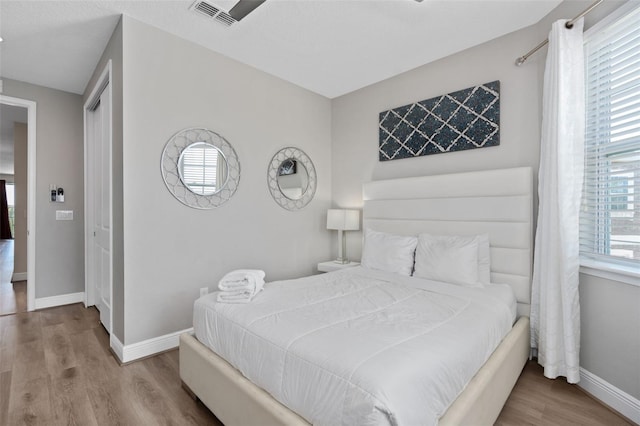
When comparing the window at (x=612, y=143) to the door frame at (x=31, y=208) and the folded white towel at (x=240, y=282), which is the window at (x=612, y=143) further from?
the door frame at (x=31, y=208)

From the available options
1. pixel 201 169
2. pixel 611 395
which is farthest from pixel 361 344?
pixel 201 169

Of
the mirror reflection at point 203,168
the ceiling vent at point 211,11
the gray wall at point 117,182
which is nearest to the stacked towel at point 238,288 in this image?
the gray wall at point 117,182

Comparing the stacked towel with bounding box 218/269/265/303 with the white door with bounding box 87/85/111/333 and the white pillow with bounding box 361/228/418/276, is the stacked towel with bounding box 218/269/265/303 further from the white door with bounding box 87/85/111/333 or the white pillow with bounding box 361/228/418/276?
the white door with bounding box 87/85/111/333

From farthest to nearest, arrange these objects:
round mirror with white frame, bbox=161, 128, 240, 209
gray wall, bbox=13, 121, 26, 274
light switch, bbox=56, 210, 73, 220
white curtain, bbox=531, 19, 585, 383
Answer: gray wall, bbox=13, 121, 26, 274 < light switch, bbox=56, 210, 73, 220 < round mirror with white frame, bbox=161, 128, 240, 209 < white curtain, bbox=531, 19, 585, 383

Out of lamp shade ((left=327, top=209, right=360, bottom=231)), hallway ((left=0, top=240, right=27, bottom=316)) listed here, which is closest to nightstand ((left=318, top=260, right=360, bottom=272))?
lamp shade ((left=327, top=209, right=360, bottom=231))

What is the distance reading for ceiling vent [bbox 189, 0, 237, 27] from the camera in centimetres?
231

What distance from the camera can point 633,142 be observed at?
1.89m

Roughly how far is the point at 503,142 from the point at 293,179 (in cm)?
220

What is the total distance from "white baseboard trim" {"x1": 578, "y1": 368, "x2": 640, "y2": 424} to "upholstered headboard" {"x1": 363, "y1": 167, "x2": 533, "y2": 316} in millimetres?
530

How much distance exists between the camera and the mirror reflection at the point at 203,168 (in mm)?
2803

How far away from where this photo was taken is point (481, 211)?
2.69 meters

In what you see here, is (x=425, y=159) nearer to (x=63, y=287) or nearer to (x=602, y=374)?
(x=602, y=374)

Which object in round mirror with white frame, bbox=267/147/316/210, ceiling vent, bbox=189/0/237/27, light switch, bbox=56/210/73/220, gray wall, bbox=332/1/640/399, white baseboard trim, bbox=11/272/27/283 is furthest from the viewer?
white baseboard trim, bbox=11/272/27/283

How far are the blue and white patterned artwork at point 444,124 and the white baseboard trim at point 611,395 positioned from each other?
6.08ft
